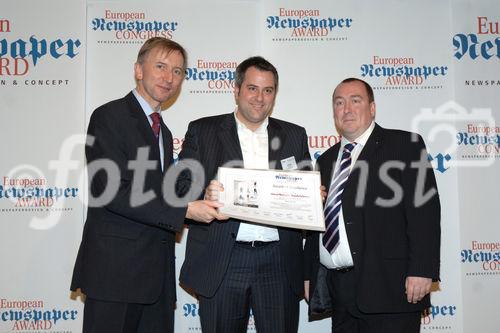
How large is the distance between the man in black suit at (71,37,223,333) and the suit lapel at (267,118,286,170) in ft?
1.87

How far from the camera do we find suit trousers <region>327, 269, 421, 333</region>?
2471mm

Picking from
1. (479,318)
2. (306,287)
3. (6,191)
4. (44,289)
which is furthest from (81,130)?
(479,318)

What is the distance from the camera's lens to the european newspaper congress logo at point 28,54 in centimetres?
391

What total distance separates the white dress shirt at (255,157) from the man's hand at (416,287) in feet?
2.85

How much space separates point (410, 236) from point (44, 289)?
3.31 m

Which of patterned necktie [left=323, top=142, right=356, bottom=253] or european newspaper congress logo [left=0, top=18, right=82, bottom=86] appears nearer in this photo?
patterned necktie [left=323, top=142, right=356, bottom=253]

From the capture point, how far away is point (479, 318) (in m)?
3.90

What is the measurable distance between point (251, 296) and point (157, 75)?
1.61 metres

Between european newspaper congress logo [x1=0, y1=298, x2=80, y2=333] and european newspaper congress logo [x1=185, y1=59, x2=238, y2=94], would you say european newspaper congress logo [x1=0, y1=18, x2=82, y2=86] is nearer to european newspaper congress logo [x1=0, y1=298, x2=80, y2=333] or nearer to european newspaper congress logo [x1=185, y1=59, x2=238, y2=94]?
european newspaper congress logo [x1=185, y1=59, x2=238, y2=94]

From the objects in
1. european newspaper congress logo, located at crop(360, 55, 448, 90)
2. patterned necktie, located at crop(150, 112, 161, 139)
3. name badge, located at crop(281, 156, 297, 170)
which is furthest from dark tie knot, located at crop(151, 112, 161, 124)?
european newspaper congress logo, located at crop(360, 55, 448, 90)

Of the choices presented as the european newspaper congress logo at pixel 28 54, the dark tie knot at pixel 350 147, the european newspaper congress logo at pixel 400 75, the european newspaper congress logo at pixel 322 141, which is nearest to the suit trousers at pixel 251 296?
the dark tie knot at pixel 350 147

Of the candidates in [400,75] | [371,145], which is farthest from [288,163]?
[400,75]

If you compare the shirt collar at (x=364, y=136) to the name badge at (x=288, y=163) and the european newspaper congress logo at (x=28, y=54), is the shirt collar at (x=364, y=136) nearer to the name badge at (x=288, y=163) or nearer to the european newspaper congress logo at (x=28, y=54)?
the name badge at (x=288, y=163)

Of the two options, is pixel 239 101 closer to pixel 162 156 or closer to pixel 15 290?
pixel 162 156
